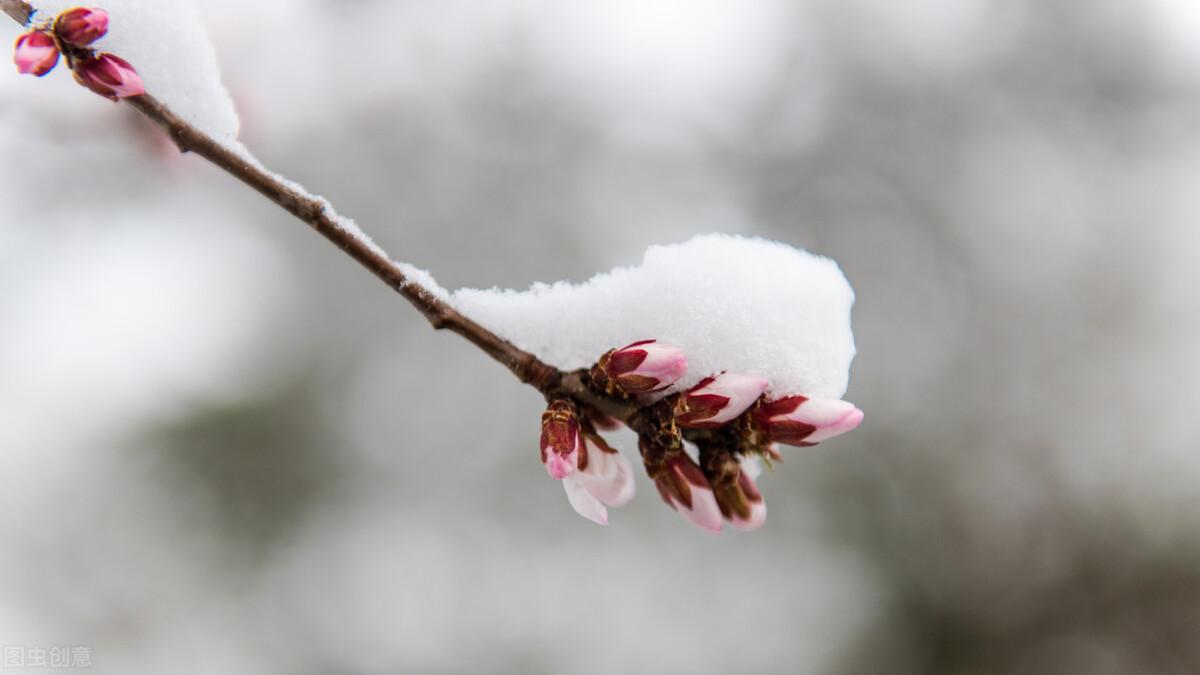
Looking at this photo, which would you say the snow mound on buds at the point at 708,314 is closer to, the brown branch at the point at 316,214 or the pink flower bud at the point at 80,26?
the brown branch at the point at 316,214

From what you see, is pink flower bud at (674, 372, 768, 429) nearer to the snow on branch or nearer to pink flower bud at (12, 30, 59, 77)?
the snow on branch

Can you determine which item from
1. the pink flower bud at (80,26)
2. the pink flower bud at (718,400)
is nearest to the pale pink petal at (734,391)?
the pink flower bud at (718,400)

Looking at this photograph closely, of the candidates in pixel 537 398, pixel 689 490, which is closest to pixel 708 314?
pixel 689 490

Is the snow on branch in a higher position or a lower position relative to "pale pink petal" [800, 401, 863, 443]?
higher

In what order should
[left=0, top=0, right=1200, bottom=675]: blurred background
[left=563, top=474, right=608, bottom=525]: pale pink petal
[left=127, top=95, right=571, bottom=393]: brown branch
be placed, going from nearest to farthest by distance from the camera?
[left=127, top=95, right=571, bottom=393]: brown branch < [left=563, top=474, right=608, bottom=525]: pale pink petal < [left=0, top=0, right=1200, bottom=675]: blurred background

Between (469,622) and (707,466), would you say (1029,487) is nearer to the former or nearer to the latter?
(469,622)

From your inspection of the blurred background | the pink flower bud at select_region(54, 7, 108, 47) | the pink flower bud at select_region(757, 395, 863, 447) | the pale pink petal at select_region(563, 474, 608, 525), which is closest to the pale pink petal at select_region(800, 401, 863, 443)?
the pink flower bud at select_region(757, 395, 863, 447)

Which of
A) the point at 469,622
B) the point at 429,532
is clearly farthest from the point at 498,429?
the point at 469,622
